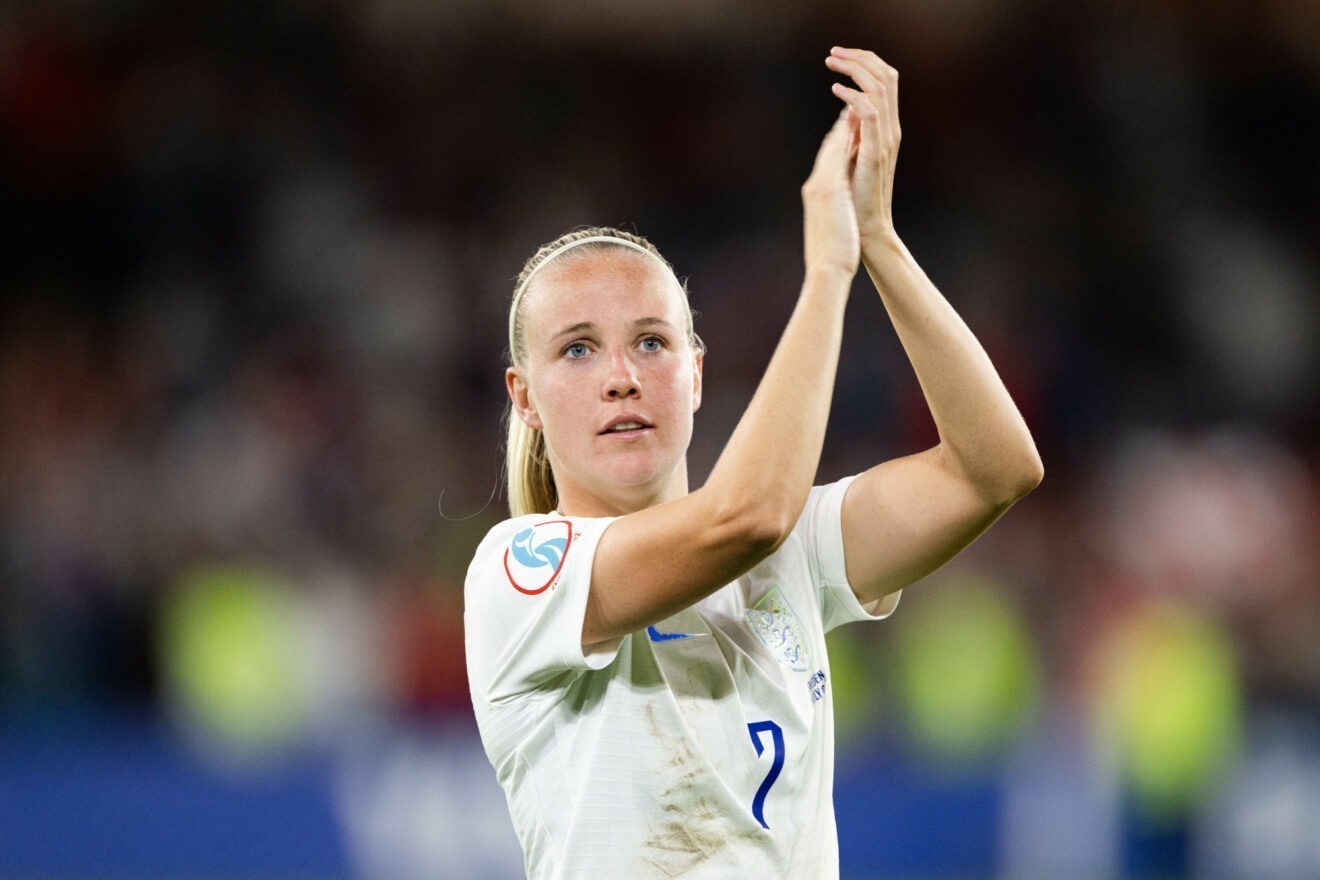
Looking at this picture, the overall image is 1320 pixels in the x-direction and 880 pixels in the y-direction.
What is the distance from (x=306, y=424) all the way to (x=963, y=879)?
481 cm

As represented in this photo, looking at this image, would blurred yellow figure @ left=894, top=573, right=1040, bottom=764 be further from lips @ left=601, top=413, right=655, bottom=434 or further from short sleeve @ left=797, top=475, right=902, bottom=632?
lips @ left=601, top=413, right=655, bottom=434

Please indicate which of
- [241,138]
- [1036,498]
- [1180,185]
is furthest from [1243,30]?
[241,138]

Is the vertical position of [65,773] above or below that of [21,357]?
below

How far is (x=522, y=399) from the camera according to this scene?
2830 millimetres

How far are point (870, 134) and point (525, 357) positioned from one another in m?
0.77

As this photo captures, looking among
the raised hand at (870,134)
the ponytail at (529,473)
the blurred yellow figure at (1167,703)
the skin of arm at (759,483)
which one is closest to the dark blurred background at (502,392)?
the blurred yellow figure at (1167,703)

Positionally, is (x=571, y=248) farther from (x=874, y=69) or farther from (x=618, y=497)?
(x=874, y=69)

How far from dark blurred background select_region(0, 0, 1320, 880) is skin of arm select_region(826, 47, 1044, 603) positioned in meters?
4.30

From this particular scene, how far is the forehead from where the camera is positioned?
259 cm

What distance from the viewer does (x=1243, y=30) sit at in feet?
37.9

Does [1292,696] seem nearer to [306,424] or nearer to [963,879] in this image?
[963,879]

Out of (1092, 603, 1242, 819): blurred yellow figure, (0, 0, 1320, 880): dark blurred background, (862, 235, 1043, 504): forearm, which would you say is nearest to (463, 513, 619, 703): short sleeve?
(862, 235, 1043, 504): forearm

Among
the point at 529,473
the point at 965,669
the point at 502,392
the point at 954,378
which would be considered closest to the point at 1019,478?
the point at 954,378

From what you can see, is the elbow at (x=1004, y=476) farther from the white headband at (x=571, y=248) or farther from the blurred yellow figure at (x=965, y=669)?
the blurred yellow figure at (x=965, y=669)
